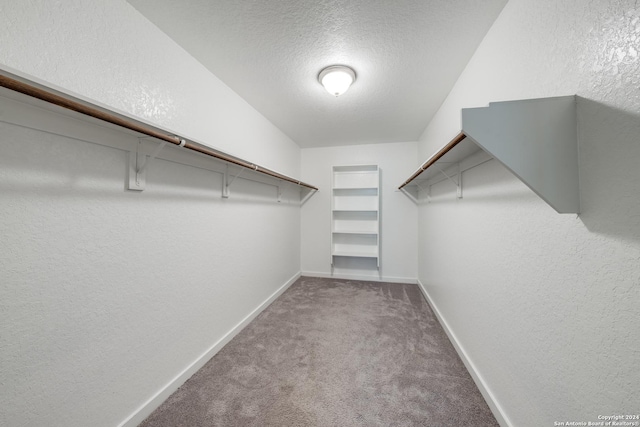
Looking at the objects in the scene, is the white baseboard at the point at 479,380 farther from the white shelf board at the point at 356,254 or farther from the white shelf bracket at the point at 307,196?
the white shelf bracket at the point at 307,196

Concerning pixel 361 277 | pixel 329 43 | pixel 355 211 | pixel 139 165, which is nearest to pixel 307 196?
pixel 355 211

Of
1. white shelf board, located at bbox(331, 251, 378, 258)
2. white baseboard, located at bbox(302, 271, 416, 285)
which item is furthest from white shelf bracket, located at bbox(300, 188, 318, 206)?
white baseboard, located at bbox(302, 271, 416, 285)

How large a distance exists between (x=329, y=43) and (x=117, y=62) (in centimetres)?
113

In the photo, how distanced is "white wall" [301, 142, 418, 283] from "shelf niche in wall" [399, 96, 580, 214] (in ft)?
8.71

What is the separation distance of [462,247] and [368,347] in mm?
1075

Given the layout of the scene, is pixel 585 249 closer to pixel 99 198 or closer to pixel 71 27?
pixel 99 198

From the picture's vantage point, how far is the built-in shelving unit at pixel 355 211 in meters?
3.33

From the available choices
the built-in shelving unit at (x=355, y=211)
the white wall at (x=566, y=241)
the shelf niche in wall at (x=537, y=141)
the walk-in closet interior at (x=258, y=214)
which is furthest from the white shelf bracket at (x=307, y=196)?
the shelf niche in wall at (x=537, y=141)

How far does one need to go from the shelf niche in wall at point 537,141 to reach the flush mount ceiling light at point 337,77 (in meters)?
1.13

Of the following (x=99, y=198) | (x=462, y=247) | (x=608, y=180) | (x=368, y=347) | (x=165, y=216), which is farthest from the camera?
(x=368, y=347)

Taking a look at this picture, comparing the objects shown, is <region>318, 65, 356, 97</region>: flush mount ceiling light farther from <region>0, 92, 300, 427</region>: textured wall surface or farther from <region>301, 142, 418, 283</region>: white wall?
<region>301, 142, 418, 283</region>: white wall

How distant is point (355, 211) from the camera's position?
3.46 m

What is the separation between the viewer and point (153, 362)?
1218 millimetres

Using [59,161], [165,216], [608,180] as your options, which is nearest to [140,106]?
[59,161]
